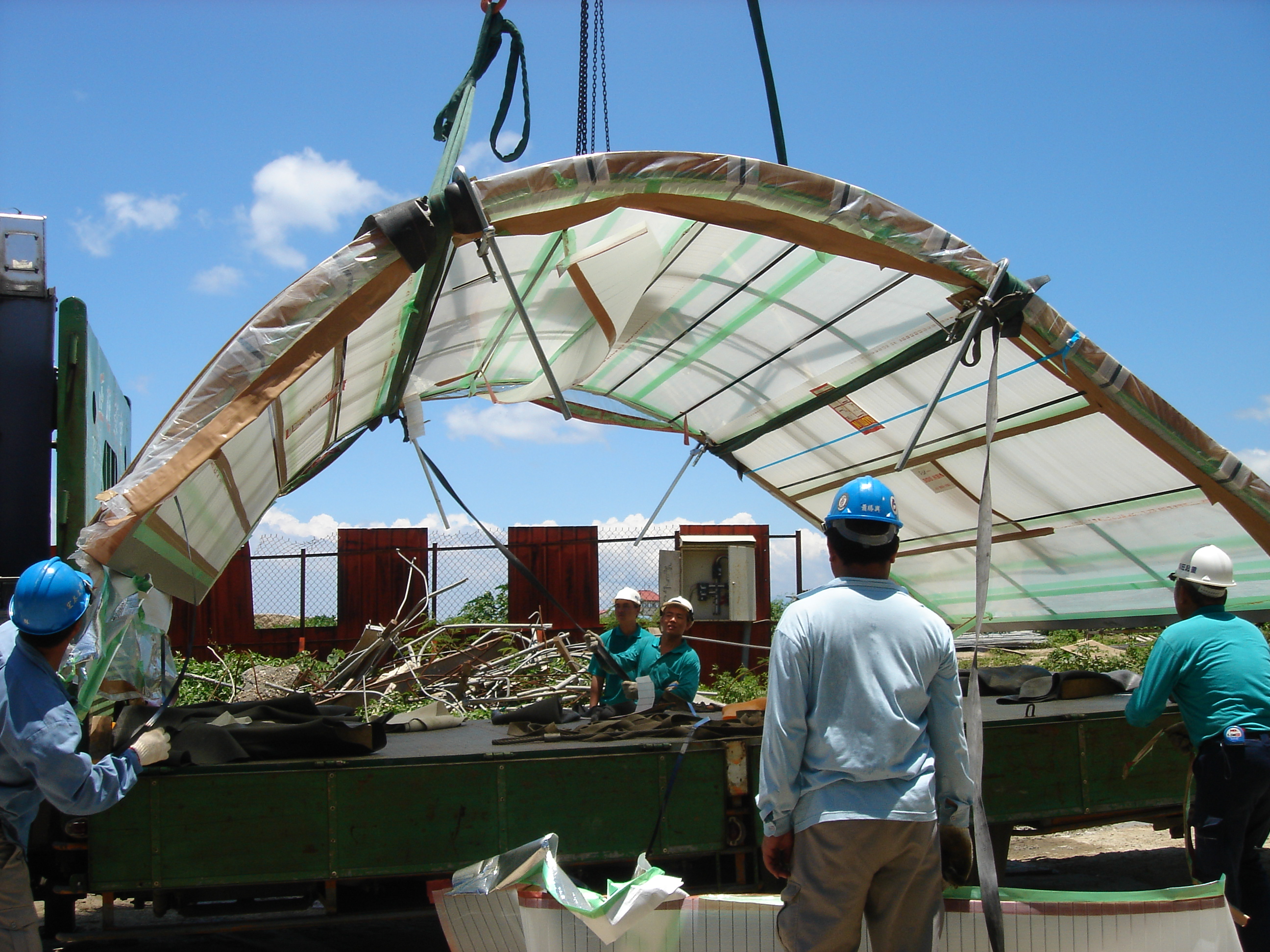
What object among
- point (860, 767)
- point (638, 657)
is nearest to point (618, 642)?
point (638, 657)

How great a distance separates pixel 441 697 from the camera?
9359 millimetres

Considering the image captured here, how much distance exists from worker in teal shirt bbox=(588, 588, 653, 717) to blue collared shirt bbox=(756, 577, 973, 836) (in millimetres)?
3697

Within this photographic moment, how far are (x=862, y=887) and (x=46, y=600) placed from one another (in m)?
2.71

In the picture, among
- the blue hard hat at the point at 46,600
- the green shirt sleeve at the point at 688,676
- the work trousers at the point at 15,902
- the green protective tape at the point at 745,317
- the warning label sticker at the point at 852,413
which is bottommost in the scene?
the work trousers at the point at 15,902

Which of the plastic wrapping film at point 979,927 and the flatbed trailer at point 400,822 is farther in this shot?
the flatbed trailer at point 400,822

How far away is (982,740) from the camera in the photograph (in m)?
4.09

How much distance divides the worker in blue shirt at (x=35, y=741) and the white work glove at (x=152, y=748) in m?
0.56

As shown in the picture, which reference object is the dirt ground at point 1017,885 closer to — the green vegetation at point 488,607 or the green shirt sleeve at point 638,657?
the green shirt sleeve at point 638,657

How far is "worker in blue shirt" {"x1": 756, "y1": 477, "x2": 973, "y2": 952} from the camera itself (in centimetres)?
275

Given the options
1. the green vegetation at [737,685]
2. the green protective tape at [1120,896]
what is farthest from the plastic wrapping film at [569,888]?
the green vegetation at [737,685]

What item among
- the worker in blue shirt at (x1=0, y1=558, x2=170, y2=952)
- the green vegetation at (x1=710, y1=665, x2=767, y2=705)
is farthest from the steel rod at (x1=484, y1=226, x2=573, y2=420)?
the green vegetation at (x1=710, y1=665, x2=767, y2=705)

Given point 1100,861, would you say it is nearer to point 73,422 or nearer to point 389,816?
point 389,816

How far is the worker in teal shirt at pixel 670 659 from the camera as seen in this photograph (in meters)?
6.18

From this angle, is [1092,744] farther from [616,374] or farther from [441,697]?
[441,697]
